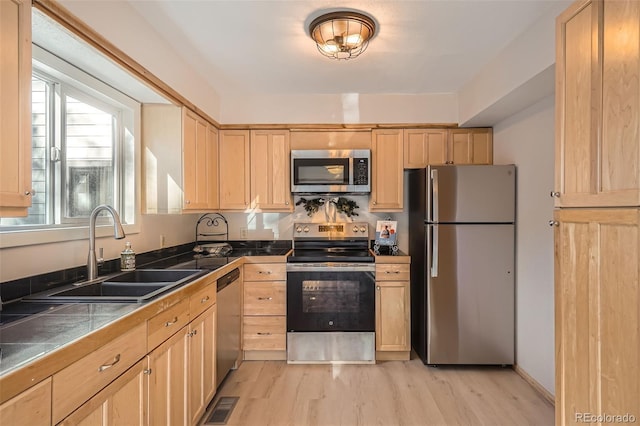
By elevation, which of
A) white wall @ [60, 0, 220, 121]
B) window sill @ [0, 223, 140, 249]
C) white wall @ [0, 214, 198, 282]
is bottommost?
white wall @ [0, 214, 198, 282]

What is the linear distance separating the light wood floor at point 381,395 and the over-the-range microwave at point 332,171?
165cm

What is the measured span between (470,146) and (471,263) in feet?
3.95

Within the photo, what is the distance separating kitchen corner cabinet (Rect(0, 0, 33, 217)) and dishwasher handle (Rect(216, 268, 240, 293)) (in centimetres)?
138

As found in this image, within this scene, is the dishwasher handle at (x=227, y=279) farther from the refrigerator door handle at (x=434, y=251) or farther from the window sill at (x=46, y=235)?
the refrigerator door handle at (x=434, y=251)

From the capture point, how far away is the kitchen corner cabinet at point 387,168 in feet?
10.6

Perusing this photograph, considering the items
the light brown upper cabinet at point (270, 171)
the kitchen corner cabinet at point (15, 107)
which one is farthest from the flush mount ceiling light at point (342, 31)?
the kitchen corner cabinet at point (15, 107)

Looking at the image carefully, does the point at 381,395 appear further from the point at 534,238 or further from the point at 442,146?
the point at 442,146

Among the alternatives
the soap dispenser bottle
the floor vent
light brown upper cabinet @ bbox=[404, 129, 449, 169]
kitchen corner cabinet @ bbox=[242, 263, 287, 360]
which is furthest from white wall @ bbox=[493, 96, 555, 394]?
the soap dispenser bottle

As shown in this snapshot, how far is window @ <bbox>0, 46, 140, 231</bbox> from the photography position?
178 centimetres

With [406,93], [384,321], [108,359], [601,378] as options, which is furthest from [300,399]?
[406,93]

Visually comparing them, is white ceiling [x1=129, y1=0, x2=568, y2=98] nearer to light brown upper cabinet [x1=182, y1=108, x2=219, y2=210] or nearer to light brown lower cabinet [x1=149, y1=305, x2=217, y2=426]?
light brown upper cabinet [x1=182, y1=108, x2=219, y2=210]

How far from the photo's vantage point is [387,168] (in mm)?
3254

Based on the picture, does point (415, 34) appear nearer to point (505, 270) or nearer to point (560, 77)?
point (560, 77)

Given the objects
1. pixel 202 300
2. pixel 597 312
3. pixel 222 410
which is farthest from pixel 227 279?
pixel 597 312
